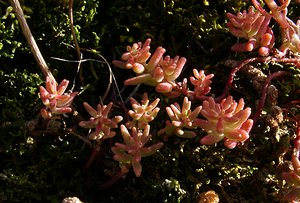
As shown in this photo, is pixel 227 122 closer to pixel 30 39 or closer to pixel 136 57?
pixel 136 57

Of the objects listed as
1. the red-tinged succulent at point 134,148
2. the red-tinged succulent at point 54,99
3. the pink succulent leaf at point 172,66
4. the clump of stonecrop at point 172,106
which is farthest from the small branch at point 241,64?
the red-tinged succulent at point 54,99

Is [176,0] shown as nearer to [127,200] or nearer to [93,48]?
[93,48]

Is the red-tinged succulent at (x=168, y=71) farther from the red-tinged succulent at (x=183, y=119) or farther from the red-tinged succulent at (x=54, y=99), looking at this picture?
the red-tinged succulent at (x=54, y=99)

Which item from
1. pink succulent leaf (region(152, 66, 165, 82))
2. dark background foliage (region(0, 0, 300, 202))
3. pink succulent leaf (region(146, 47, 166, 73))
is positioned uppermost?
pink succulent leaf (region(146, 47, 166, 73))

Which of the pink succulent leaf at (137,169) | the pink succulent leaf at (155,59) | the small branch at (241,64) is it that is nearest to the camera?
the pink succulent leaf at (137,169)

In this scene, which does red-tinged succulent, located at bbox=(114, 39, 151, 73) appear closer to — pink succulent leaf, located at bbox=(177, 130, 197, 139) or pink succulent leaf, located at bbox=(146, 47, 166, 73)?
pink succulent leaf, located at bbox=(146, 47, 166, 73)

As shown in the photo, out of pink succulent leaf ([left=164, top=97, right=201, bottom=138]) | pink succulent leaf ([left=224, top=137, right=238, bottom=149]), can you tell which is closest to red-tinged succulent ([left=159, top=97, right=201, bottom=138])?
pink succulent leaf ([left=164, top=97, right=201, bottom=138])

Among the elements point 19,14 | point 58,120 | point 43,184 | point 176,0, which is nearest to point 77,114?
point 58,120

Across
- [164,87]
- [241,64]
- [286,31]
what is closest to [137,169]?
[164,87]
